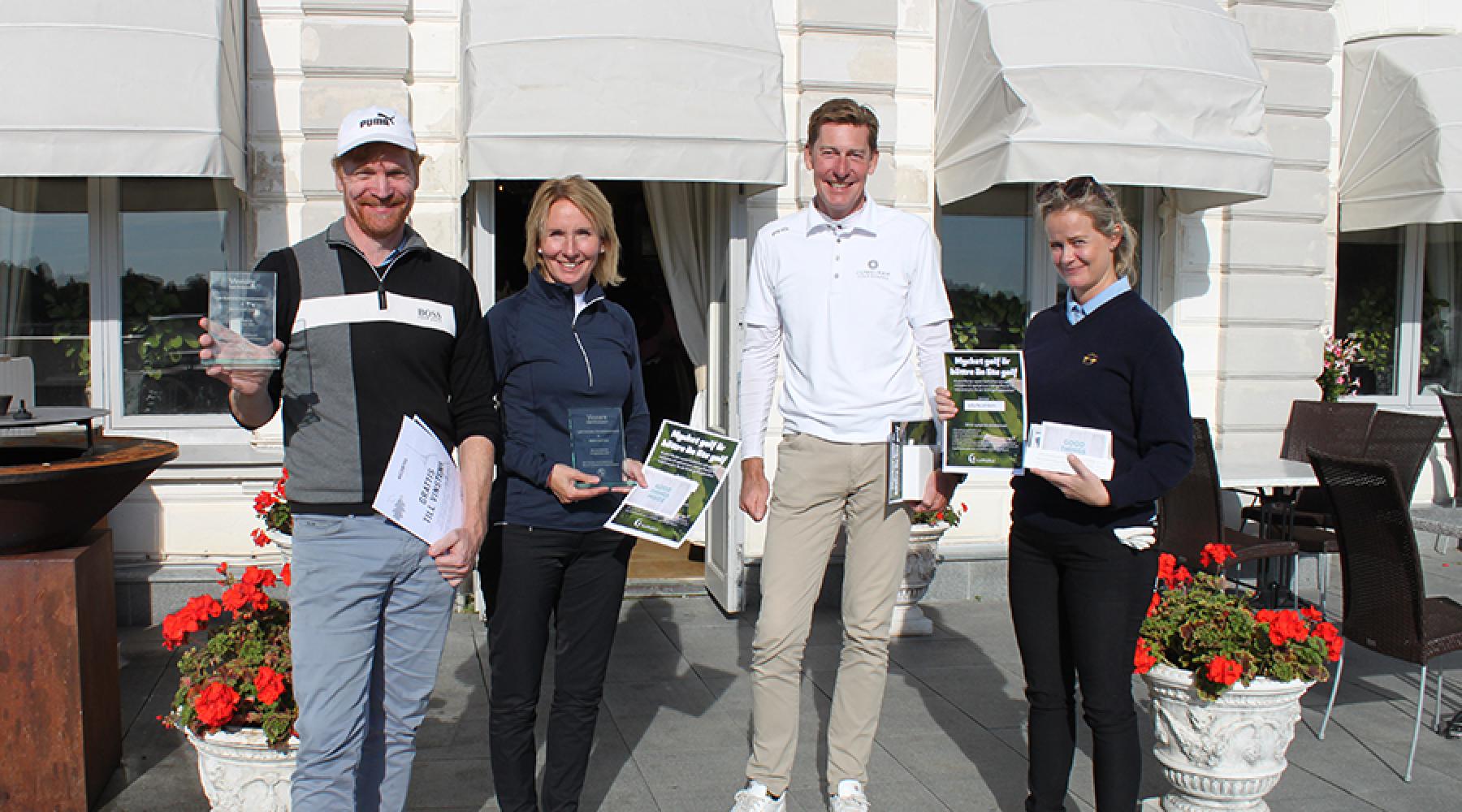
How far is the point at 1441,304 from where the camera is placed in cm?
855

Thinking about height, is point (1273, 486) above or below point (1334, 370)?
Answer: below

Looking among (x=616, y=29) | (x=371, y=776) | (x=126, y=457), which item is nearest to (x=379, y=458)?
(x=371, y=776)

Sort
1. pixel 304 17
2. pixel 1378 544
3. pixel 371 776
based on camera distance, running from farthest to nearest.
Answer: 1. pixel 304 17
2. pixel 1378 544
3. pixel 371 776

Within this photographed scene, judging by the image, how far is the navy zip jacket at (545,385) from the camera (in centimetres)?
317

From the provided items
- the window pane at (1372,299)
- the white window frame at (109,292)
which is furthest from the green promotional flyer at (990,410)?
the window pane at (1372,299)

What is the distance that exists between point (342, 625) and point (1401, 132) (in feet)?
25.3

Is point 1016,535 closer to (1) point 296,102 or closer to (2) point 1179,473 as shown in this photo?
(2) point 1179,473

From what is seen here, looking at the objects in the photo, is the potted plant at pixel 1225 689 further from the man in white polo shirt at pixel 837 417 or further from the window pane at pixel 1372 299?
the window pane at pixel 1372 299

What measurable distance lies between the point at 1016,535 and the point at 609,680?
98.9 inches

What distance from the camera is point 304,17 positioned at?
235 inches

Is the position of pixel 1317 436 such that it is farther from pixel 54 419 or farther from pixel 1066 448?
pixel 54 419

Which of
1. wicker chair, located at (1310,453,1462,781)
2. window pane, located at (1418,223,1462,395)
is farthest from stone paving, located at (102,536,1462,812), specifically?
window pane, located at (1418,223,1462,395)

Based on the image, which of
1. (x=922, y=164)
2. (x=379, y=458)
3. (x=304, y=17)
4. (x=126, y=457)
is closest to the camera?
(x=379, y=458)

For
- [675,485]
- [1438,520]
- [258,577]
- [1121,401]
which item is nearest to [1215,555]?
[1438,520]
